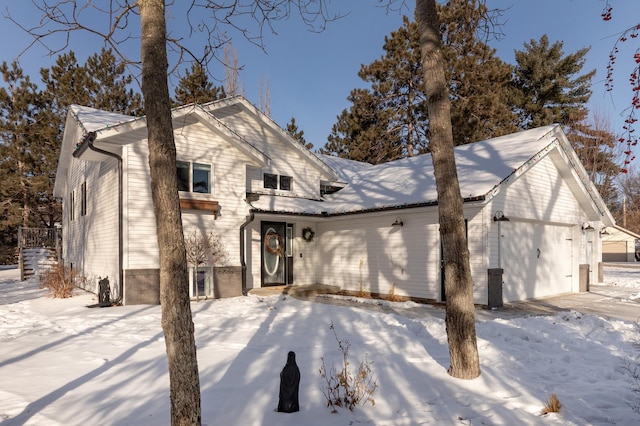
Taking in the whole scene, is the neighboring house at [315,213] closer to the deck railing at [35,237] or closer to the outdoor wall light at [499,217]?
the outdoor wall light at [499,217]

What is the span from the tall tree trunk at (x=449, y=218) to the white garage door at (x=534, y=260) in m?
6.76

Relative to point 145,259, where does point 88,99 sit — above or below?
above

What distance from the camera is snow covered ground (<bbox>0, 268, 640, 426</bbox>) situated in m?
4.02

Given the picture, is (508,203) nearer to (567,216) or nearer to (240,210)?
(567,216)

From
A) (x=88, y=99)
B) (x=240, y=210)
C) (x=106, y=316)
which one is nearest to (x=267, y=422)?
(x=106, y=316)

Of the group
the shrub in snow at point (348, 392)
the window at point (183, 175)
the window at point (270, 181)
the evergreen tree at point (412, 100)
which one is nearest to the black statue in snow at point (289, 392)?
the shrub in snow at point (348, 392)

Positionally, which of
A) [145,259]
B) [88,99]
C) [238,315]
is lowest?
[238,315]

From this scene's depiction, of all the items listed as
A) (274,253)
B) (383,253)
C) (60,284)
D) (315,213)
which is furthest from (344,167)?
(60,284)

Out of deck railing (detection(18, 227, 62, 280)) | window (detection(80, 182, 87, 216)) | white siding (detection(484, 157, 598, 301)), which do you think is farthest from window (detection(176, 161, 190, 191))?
deck railing (detection(18, 227, 62, 280))

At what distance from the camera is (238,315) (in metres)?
9.39

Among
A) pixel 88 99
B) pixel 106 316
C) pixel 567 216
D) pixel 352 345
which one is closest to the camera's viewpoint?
pixel 352 345

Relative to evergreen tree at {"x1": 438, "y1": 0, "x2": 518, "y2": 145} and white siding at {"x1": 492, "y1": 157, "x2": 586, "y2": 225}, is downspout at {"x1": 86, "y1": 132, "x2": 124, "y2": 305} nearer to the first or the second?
white siding at {"x1": 492, "y1": 157, "x2": 586, "y2": 225}

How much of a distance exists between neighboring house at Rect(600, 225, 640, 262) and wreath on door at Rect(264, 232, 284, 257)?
121ft

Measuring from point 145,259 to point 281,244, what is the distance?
486cm
